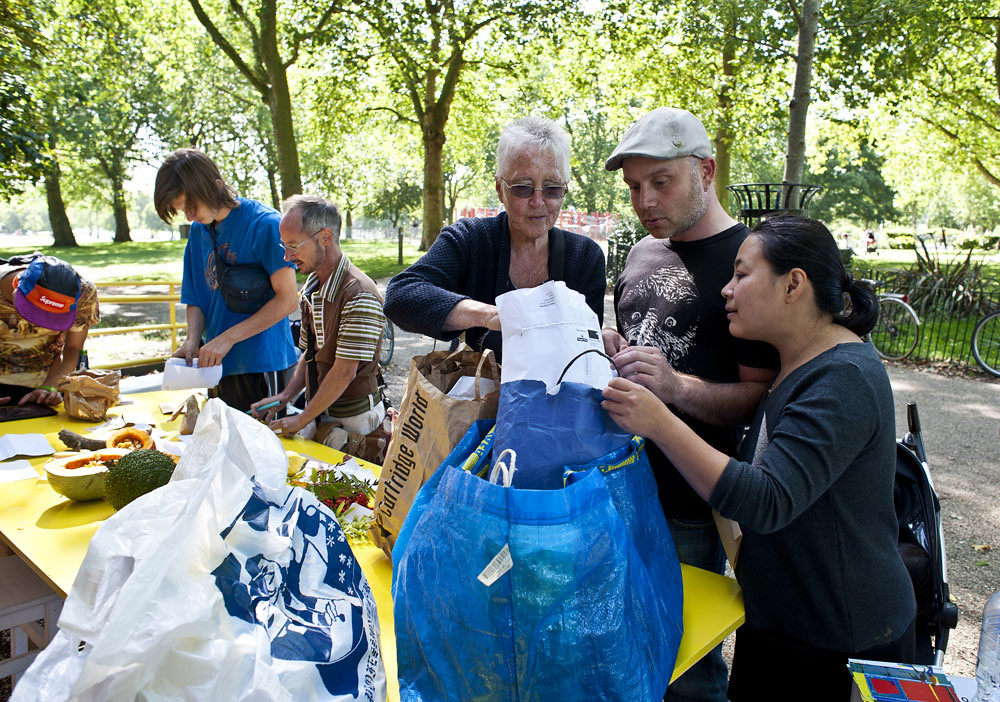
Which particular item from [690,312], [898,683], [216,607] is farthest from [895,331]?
[216,607]

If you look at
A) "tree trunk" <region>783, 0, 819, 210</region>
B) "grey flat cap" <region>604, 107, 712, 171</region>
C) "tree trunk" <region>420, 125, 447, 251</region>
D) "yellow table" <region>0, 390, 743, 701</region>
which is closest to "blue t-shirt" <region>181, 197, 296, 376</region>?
"yellow table" <region>0, 390, 743, 701</region>

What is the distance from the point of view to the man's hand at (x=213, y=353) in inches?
125

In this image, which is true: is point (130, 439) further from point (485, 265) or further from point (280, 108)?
point (280, 108)

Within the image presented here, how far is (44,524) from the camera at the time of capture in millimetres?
2209

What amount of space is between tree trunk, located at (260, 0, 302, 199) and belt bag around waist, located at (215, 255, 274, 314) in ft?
26.2

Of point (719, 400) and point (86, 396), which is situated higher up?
point (719, 400)

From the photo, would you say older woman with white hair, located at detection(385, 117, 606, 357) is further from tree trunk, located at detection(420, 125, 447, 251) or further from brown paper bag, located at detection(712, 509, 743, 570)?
tree trunk, located at detection(420, 125, 447, 251)

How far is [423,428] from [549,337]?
0.45 meters

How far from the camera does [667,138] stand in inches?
71.6

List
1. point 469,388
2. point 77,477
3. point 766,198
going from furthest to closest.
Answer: point 766,198
point 77,477
point 469,388

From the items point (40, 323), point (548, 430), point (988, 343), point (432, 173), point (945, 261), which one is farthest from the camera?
point (945, 261)

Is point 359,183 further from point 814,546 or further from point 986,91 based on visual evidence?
point 814,546

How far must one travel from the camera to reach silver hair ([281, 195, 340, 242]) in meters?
3.05

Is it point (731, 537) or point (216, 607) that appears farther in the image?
point (731, 537)
